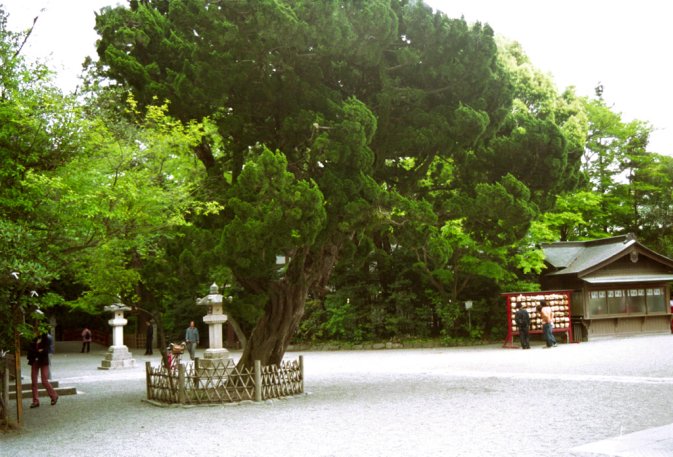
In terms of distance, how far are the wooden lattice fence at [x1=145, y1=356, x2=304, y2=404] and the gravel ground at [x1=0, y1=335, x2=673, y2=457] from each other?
399 millimetres

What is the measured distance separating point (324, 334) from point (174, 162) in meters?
18.1

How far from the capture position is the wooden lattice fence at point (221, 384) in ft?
42.9

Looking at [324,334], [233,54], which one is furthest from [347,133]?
[324,334]

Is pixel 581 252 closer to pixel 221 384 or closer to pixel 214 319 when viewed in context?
pixel 214 319

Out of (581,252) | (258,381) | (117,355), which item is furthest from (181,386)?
(581,252)

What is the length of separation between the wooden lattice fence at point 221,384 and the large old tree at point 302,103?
88 cm

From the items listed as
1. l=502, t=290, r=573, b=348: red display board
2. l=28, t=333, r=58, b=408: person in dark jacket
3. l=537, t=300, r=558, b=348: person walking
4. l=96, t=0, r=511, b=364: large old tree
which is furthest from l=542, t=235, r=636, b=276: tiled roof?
l=28, t=333, r=58, b=408: person in dark jacket

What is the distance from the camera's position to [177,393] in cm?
1321

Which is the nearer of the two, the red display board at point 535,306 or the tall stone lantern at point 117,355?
the tall stone lantern at point 117,355

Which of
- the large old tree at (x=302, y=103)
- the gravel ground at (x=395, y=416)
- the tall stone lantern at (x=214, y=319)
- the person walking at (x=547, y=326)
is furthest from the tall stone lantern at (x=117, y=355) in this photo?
the person walking at (x=547, y=326)

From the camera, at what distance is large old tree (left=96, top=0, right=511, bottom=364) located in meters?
12.0

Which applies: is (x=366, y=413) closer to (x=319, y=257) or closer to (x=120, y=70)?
(x=319, y=257)

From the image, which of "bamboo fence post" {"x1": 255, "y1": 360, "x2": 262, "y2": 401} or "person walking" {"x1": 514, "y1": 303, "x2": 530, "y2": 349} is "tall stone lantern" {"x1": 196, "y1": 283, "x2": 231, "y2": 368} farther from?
Answer: "person walking" {"x1": 514, "y1": 303, "x2": 530, "y2": 349}

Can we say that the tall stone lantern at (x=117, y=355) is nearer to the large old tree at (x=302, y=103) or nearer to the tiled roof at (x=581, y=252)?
the large old tree at (x=302, y=103)
